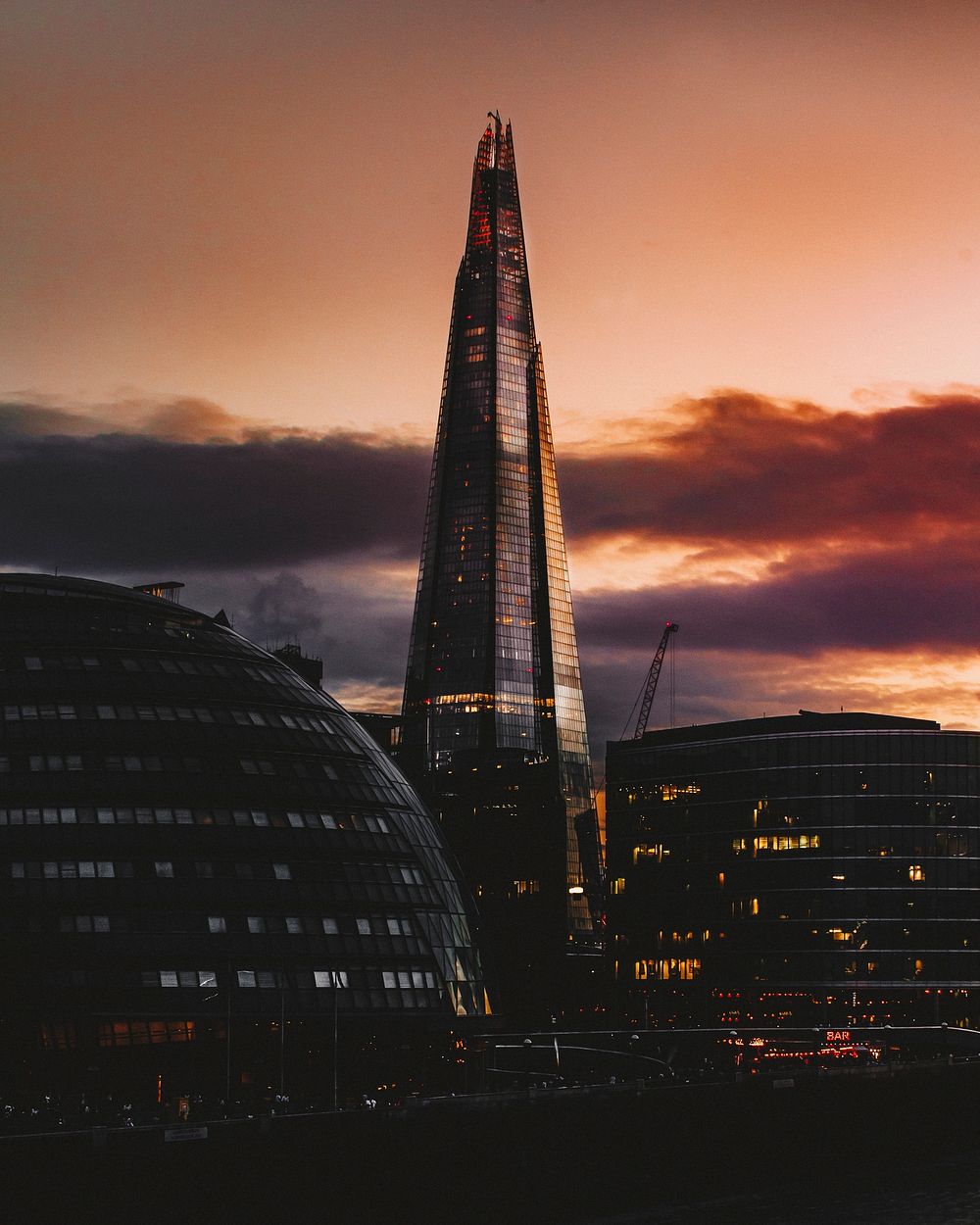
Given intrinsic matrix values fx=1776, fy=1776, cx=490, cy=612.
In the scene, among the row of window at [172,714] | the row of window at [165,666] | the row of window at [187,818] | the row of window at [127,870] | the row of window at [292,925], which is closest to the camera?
the row of window at [292,925]

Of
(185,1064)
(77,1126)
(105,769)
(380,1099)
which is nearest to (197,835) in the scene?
(105,769)

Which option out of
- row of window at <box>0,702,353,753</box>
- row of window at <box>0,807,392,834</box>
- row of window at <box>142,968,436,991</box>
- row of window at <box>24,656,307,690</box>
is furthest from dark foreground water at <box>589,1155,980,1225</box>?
row of window at <box>24,656,307,690</box>

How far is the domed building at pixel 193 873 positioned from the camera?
372 ft

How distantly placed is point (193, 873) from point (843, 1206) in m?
47.1

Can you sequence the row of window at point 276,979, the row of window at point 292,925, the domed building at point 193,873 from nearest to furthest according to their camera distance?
the domed building at point 193,873
the row of window at point 276,979
the row of window at point 292,925

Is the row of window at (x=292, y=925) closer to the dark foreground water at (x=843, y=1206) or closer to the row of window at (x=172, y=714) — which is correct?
the row of window at (x=172, y=714)

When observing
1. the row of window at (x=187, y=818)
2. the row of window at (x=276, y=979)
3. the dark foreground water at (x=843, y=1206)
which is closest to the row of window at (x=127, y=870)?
the row of window at (x=187, y=818)

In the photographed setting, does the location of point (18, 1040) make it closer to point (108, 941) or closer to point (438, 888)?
point (108, 941)

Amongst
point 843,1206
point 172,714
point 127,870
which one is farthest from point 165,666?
point 843,1206

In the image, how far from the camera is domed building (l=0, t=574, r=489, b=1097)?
11338 centimetres

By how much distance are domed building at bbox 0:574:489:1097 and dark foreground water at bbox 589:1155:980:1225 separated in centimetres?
2573

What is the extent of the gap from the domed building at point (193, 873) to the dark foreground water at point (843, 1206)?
25.7 meters

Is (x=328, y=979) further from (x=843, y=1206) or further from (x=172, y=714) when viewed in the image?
(x=843, y=1206)

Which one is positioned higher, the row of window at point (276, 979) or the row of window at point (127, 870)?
the row of window at point (127, 870)
